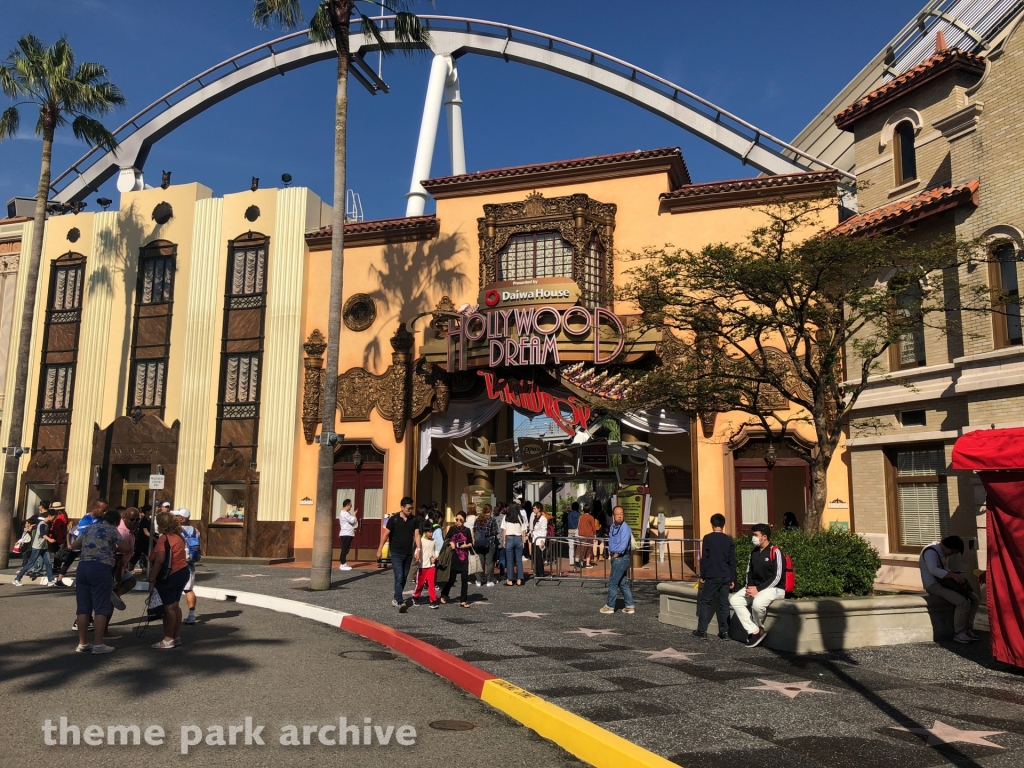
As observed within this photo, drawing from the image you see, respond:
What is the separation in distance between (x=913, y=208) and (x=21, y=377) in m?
24.9

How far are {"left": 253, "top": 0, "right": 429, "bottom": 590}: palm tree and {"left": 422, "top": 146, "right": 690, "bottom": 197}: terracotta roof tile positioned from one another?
574cm

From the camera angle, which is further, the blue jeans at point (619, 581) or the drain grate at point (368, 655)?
the blue jeans at point (619, 581)

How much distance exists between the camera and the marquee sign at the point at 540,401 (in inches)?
965

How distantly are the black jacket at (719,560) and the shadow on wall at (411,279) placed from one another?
55.0 feet

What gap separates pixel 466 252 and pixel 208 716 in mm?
21464

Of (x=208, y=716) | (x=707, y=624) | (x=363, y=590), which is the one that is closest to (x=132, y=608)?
(x=363, y=590)

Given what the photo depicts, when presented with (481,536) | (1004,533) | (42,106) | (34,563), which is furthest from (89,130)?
(1004,533)

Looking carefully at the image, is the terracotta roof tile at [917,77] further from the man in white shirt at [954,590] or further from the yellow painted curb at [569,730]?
the yellow painted curb at [569,730]

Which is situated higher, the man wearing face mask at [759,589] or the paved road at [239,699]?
the man wearing face mask at [759,589]

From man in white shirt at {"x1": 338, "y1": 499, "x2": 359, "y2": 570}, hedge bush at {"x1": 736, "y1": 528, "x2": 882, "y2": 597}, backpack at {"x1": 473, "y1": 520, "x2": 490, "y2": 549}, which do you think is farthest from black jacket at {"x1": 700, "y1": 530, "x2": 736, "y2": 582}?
man in white shirt at {"x1": 338, "y1": 499, "x2": 359, "y2": 570}

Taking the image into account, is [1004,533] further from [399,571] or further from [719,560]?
[399,571]

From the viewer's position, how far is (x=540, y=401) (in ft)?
→ 81.7

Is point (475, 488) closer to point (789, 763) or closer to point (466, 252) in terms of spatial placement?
point (466, 252)

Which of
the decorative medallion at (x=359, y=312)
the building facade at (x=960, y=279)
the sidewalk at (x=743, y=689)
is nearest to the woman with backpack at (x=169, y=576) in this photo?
the sidewalk at (x=743, y=689)
